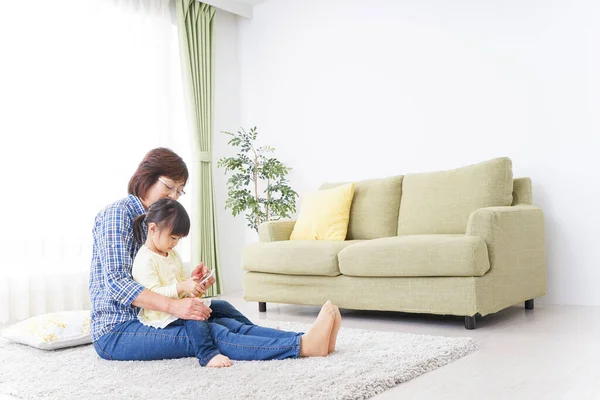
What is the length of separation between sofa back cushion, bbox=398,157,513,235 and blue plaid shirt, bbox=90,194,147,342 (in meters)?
1.96

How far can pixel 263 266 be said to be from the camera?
3893 mm

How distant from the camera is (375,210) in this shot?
13.4 feet

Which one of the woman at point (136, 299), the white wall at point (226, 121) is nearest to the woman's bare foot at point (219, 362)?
the woman at point (136, 299)

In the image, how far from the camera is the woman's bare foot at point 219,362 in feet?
7.37

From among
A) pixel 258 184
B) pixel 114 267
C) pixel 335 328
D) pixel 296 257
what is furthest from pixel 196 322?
pixel 258 184

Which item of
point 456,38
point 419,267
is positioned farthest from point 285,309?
point 456,38

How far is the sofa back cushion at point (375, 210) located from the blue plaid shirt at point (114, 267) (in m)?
1.98

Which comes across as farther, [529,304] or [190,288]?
[529,304]

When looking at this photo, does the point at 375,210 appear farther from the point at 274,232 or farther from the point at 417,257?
the point at 417,257

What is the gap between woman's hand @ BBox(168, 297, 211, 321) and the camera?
7.32 feet

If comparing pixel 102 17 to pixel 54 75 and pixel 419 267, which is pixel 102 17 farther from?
pixel 419 267

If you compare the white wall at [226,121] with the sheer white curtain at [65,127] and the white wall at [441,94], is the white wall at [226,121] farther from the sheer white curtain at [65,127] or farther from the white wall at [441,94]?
the sheer white curtain at [65,127]

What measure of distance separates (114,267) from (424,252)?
1563 mm

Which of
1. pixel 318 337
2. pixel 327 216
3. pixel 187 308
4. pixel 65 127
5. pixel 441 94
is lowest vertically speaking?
pixel 318 337
